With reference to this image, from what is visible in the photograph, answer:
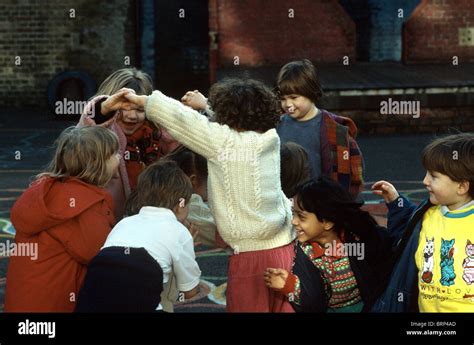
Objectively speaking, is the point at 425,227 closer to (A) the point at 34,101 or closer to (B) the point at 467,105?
(B) the point at 467,105

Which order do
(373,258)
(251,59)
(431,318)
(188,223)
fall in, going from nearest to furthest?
(431,318)
(373,258)
(188,223)
(251,59)

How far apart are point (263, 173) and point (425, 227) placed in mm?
733

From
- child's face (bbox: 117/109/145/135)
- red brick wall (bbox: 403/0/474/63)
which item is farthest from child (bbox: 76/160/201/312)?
red brick wall (bbox: 403/0/474/63)

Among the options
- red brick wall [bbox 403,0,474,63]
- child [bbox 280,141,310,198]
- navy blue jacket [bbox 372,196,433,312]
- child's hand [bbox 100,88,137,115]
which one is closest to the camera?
navy blue jacket [bbox 372,196,433,312]

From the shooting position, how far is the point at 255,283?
4.18 meters

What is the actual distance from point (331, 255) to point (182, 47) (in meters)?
15.3

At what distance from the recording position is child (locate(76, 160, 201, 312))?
3668 mm

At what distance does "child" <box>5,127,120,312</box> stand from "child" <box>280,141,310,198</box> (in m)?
0.83

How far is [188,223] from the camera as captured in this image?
14.5 feet

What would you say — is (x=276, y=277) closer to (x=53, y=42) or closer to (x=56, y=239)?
(x=56, y=239)

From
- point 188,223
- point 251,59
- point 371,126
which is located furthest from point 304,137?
point 251,59

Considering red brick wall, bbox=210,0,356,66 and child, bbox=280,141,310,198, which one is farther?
red brick wall, bbox=210,0,356,66

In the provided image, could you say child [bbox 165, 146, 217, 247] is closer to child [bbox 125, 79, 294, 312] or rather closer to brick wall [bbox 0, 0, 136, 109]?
child [bbox 125, 79, 294, 312]

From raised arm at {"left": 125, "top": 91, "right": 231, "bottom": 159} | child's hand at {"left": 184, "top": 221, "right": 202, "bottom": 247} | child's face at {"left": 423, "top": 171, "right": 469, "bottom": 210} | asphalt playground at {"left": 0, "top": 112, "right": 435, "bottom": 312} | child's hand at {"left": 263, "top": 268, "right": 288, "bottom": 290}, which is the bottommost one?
asphalt playground at {"left": 0, "top": 112, "right": 435, "bottom": 312}
